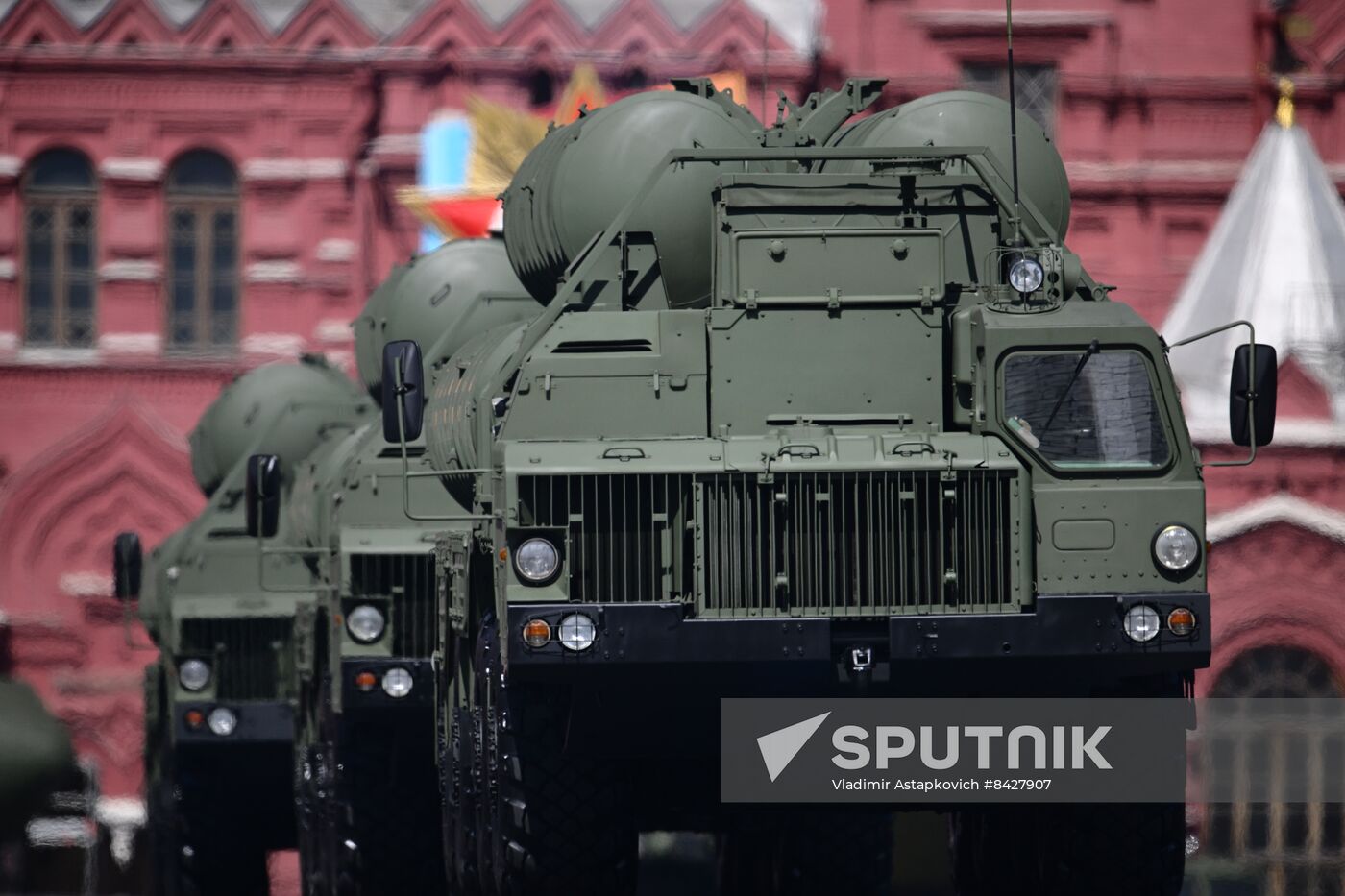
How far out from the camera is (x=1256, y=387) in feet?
40.9

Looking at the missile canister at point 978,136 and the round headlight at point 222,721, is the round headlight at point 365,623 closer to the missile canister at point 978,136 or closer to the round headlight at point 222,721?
the round headlight at point 222,721

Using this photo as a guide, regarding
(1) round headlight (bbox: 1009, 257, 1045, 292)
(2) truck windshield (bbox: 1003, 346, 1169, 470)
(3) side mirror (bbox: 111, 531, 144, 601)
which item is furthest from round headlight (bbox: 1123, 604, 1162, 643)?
(3) side mirror (bbox: 111, 531, 144, 601)

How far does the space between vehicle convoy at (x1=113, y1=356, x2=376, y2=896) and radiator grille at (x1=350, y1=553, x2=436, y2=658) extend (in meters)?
2.01

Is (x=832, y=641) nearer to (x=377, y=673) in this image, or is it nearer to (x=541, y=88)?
(x=377, y=673)

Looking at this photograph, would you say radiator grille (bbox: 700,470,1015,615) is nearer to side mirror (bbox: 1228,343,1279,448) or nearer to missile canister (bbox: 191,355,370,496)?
side mirror (bbox: 1228,343,1279,448)

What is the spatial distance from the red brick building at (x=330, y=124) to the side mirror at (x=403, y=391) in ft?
87.3

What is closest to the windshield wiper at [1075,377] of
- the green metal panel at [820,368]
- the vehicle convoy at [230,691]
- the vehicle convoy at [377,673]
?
the green metal panel at [820,368]

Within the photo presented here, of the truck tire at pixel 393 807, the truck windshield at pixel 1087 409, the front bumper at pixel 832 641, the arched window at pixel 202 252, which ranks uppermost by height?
the arched window at pixel 202 252

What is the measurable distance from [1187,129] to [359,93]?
11.8 m

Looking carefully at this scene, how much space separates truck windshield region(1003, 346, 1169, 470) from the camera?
40.1ft

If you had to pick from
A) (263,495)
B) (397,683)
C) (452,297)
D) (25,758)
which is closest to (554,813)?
(397,683)

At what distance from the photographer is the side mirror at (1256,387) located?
12445mm

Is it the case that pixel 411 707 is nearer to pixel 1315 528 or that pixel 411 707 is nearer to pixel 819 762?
pixel 819 762

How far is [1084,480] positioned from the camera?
1206cm
